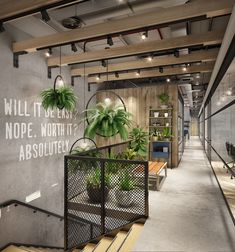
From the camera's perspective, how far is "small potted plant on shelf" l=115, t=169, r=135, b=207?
3078 mm

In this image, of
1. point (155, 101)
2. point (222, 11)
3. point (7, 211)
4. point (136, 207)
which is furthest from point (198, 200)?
point (155, 101)

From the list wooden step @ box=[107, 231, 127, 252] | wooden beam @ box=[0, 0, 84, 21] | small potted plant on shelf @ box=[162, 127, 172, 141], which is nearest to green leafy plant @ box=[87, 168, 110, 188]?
wooden step @ box=[107, 231, 127, 252]

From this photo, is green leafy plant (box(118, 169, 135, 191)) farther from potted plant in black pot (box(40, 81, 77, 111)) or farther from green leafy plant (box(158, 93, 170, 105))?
green leafy plant (box(158, 93, 170, 105))

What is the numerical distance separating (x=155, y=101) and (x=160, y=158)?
2.08 m

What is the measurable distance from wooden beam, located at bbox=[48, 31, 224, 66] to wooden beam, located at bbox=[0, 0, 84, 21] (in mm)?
1629

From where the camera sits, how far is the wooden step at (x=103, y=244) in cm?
268

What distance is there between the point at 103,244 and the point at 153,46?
3.29 metres

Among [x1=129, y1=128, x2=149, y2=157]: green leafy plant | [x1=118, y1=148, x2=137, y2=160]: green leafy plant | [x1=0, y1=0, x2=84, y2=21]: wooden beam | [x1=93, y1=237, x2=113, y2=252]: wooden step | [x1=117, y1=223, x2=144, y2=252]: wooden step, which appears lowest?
[x1=93, y1=237, x2=113, y2=252]: wooden step

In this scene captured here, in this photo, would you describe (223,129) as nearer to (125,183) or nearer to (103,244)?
(125,183)

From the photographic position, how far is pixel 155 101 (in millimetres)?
7887

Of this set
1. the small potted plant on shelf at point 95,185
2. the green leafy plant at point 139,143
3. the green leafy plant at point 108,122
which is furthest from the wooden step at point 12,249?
the green leafy plant at point 139,143

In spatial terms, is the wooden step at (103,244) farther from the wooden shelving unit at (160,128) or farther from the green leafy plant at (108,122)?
the wooden shelving unit at (160,128)

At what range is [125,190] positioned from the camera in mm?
3330

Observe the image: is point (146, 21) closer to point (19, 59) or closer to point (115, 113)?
point (115, 113)
